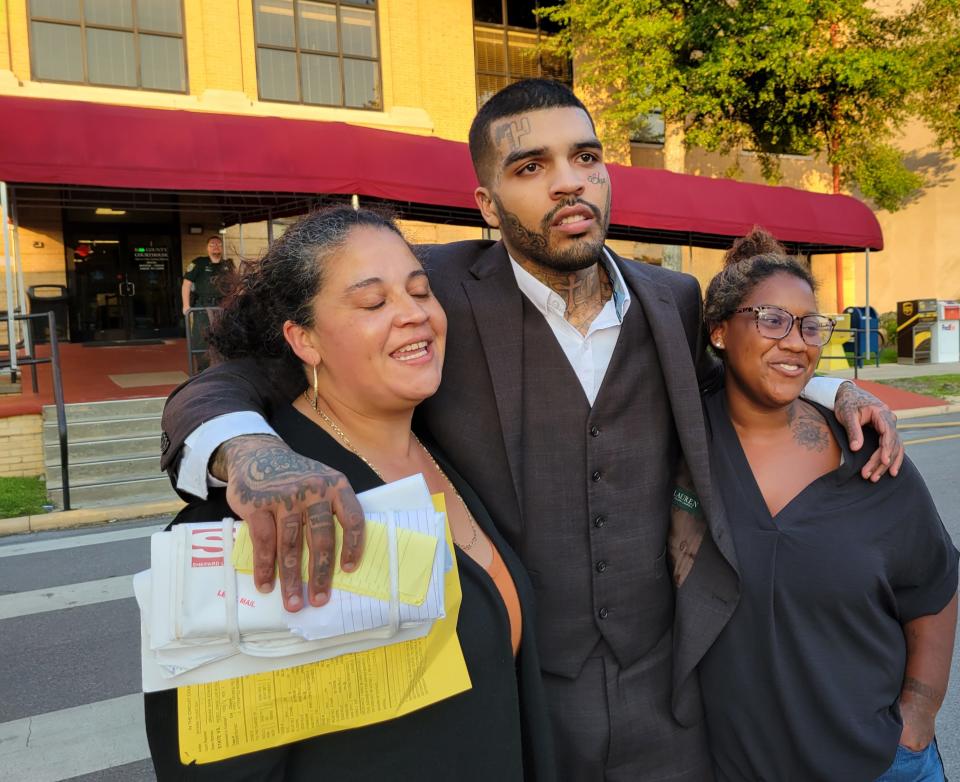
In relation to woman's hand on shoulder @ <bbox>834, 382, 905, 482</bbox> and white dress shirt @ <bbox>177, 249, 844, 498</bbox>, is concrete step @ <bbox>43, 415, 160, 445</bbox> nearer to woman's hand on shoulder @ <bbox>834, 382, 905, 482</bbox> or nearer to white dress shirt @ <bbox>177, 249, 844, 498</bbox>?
white dress shirt @ <bbox>177, 249, 844, 498</bbox>

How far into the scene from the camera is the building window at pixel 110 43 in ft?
46.5

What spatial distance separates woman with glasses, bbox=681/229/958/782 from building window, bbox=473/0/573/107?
58.5 feet

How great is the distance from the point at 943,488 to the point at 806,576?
20.9 feet

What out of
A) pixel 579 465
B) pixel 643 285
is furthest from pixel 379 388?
pixel 643 285

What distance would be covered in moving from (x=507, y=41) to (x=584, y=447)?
19.3m

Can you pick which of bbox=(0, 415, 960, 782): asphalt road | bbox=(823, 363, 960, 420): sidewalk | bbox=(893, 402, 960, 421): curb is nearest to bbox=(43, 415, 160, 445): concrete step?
bbox=(0, 415, 960, 782): asphalt road

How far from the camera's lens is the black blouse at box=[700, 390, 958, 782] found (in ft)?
5.48

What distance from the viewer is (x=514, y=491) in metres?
1.73

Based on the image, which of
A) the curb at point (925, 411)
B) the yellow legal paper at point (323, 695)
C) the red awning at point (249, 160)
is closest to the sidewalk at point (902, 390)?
the curb at point (925, 411)

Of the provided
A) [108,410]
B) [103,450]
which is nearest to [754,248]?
[103,450]

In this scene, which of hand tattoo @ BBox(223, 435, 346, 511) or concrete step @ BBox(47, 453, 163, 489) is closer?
hand tattoo @ BBox(223, 435, 346, 511)

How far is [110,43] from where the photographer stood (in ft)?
48.0

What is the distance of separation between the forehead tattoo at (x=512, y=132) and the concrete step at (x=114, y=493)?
23.0 feet

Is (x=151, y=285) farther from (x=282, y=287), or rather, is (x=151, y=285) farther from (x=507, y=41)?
(x=282, y=287)
